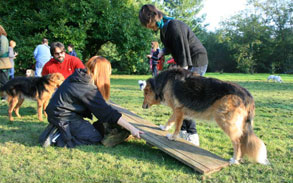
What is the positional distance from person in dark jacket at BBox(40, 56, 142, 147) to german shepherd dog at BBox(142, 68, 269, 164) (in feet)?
3.19

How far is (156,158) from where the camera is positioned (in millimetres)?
3453

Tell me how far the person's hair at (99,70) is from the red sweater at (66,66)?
2114 mm

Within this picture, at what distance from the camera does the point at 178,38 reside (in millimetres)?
3588

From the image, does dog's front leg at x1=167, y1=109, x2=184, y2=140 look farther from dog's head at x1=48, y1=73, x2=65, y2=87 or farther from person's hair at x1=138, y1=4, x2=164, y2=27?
dog's head at x1=48, y1=73, x2=65, y2=87

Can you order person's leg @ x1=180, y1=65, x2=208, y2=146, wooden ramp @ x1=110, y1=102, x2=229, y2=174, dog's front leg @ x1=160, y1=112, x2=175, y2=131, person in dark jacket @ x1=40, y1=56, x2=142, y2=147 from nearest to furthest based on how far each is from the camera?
wooden ramp @ x1=110, y1=102, x2=229, y2=174
person in dark jacket @ x1=40, y1=56, x2=142, y2=147
person's leg @ x1=180, y1=65, x2=208, y2=146
dog's front leg @ x1=160, y1=112, x2=175, y2=131

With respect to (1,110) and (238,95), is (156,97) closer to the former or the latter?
(238,95)

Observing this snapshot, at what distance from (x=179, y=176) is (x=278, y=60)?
4351 cm

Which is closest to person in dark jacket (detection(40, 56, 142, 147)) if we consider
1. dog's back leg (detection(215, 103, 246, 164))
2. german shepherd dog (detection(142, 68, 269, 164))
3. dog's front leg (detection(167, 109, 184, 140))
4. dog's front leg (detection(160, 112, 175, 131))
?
dog's front leg (detection(167, 109, 184, 140))

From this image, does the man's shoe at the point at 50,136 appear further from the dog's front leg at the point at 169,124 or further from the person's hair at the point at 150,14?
the person's hair at the point at 150,14

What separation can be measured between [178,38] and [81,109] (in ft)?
6.89

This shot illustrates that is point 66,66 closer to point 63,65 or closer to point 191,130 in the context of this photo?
point 63,65

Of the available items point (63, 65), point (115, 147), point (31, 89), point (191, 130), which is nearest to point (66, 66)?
point (63, 65)

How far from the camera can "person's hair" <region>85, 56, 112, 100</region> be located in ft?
12.5

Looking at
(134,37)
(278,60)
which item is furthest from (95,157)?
(278,60)
